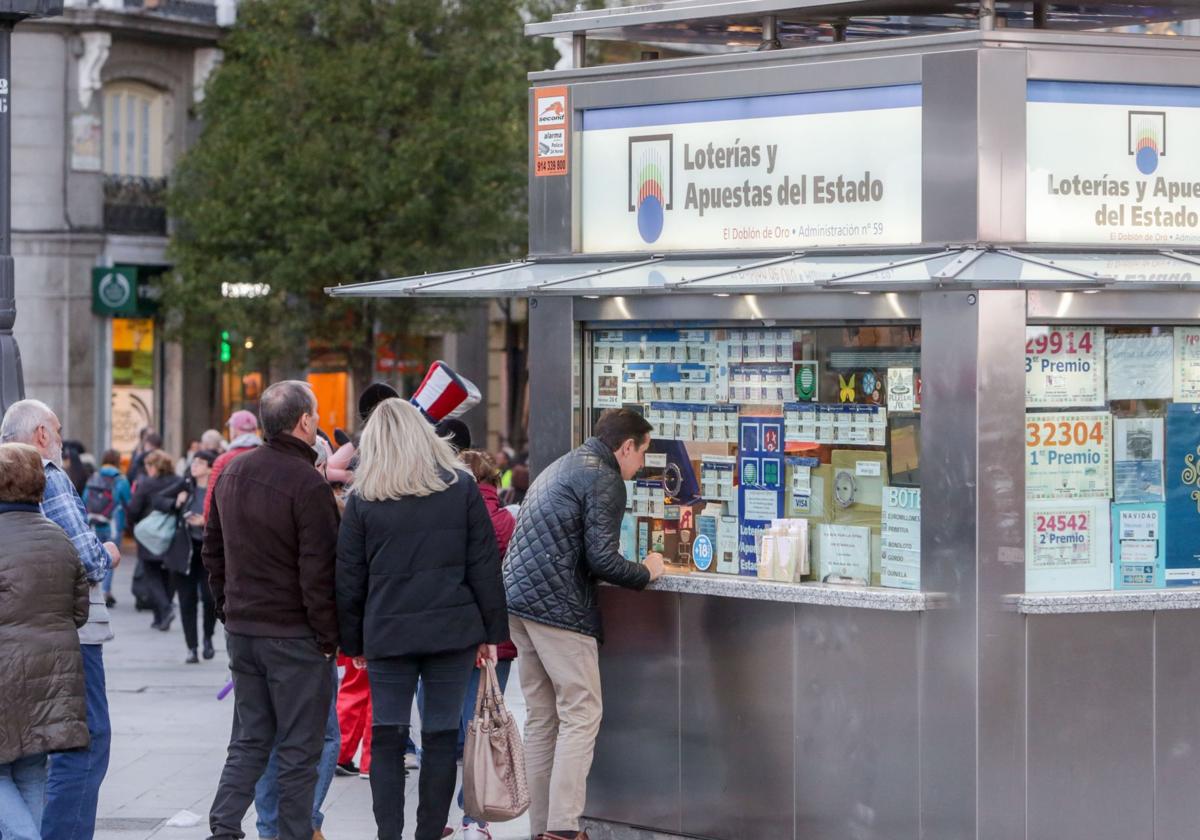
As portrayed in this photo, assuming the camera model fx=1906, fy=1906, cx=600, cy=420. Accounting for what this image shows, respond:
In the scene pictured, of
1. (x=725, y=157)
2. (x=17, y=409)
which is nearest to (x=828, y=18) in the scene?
(x=725, y=157)

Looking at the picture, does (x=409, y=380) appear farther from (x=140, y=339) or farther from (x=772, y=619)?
(x=772, y=619)

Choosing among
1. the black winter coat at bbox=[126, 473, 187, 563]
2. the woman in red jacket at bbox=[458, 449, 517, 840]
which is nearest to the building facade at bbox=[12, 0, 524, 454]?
the black winter coat at bbox=[126, 473, 187, 563]

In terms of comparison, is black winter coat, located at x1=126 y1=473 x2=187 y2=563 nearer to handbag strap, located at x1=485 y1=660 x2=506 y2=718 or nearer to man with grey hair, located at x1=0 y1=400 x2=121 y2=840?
man with grey hair, located at x1=0 y1=400 x2=121 y2=840

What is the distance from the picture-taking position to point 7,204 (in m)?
9.69

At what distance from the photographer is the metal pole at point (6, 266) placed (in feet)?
31.3

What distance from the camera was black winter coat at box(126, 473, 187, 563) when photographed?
16562 millimetres

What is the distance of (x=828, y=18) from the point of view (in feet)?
29.5

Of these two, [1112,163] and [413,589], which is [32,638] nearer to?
[413,589]

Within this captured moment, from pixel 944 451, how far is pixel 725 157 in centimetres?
178

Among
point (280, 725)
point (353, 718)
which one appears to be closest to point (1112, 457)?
point (280, 725)

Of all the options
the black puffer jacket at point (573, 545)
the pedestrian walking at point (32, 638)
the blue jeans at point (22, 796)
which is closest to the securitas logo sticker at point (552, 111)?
the black puffer jacket at point (573, 545)

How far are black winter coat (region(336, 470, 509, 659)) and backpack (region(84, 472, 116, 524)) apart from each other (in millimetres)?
12719

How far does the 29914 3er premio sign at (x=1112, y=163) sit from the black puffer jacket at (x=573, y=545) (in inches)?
81.2

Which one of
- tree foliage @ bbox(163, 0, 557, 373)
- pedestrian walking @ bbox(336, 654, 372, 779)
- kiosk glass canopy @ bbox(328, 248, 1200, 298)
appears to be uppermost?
tree foliage @ bbox(163, 0, 557, 373)
